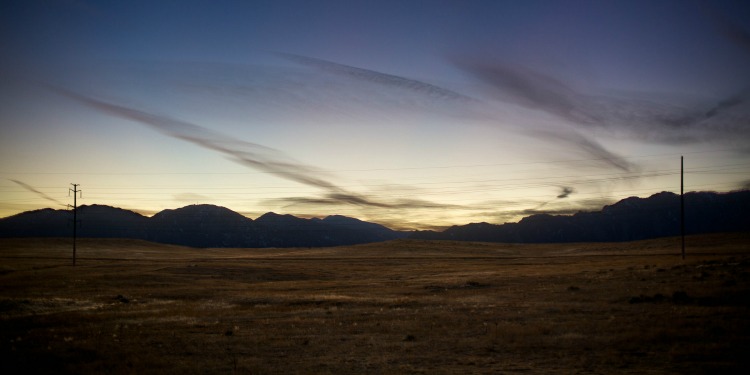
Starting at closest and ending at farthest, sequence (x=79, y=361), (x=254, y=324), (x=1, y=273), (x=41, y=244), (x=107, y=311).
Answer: (x=79, y=361), (x=254, y=324), (x=107, y=311), (x=1, y=273), (x=41, y=244)

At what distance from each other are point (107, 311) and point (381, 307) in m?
20.1

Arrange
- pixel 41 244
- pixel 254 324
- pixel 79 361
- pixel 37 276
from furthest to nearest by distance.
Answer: pixel 41 244
pixel 37 276
pixel 254 324
pixel 79 361

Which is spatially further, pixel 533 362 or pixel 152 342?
pixel 152 342

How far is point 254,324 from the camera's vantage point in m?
28.8

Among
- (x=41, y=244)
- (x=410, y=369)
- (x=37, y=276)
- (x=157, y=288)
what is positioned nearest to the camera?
(x=410, y=369)

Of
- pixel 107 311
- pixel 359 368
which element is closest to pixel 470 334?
pixel 359 368

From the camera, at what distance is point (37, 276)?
6056cm

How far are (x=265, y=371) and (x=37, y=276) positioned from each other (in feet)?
192

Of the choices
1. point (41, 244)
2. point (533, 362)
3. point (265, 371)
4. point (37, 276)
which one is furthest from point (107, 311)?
point (41, 244)

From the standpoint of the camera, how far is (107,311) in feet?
113

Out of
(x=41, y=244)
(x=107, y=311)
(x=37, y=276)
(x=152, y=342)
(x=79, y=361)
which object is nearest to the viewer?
(x=79, y=361)

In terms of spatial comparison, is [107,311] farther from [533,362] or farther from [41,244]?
[41,244]

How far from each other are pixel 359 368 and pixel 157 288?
42563 millimetres

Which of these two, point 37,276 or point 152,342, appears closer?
point 152,342
